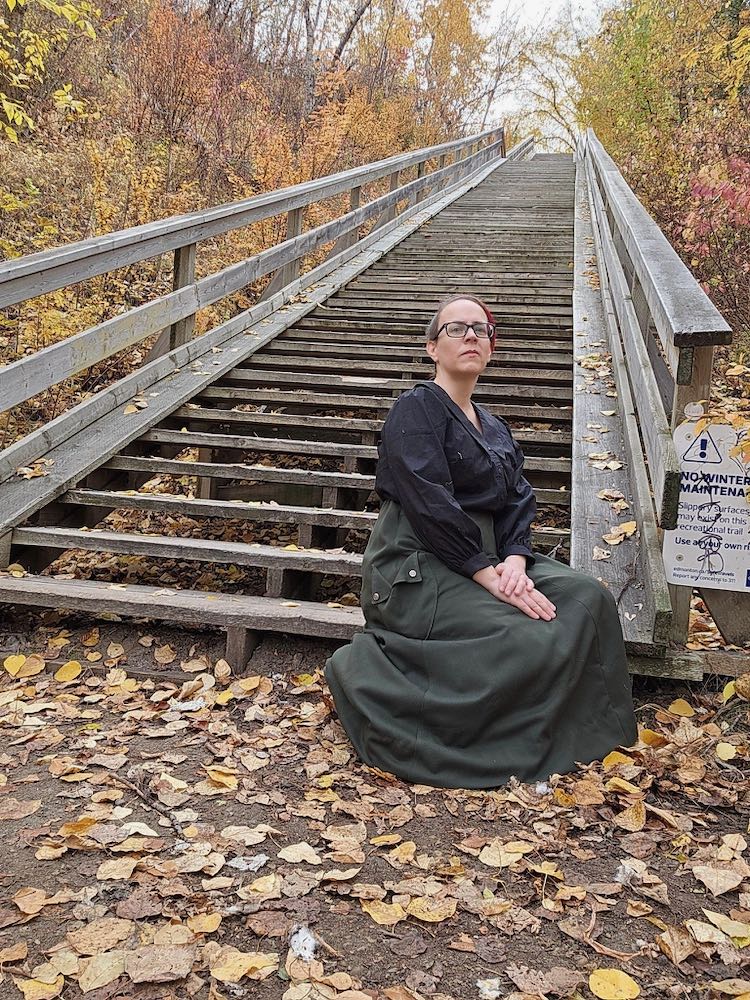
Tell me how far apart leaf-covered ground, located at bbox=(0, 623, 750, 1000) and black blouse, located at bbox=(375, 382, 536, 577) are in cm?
76

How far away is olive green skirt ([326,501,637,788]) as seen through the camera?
271cm

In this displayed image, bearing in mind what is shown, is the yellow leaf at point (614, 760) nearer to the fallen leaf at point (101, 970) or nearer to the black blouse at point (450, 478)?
the black blouse at point (450, 478)

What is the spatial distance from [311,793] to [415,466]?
108cm

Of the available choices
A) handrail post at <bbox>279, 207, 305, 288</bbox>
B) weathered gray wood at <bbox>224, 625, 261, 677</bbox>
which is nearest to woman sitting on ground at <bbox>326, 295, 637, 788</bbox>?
weathered gray wood at <bbox>224, 625, 261, 677</bbox>

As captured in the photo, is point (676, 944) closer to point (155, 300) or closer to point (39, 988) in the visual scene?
point (39, 988)

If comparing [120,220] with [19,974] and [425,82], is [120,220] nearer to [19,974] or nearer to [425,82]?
[19,974]

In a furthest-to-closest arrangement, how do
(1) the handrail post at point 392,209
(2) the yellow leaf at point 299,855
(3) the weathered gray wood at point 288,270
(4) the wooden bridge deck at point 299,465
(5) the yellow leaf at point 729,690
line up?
(1) the handrail post at point 392,209
(3) the weathered gray wood at point 288,270
(4) the wooden bridge deck at point 299,465
(5) the yellow leaf at point 729,690
(2) the yellow leaf at point 299,855

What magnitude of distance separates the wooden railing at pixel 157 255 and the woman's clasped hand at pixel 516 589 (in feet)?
8.15

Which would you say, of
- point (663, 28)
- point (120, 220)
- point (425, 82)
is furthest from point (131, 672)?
point (425, 82)

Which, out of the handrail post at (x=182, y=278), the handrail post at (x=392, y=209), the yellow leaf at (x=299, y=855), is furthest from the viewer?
the handrail post at (x=392, y=209)

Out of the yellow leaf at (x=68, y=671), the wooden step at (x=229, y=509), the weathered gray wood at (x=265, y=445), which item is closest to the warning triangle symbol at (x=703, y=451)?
the wooden step at (x=229, y=509)

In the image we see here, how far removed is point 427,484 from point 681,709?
3.97 feet

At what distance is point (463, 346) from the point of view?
307 cm

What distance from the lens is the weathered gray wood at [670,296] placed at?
2756mm
